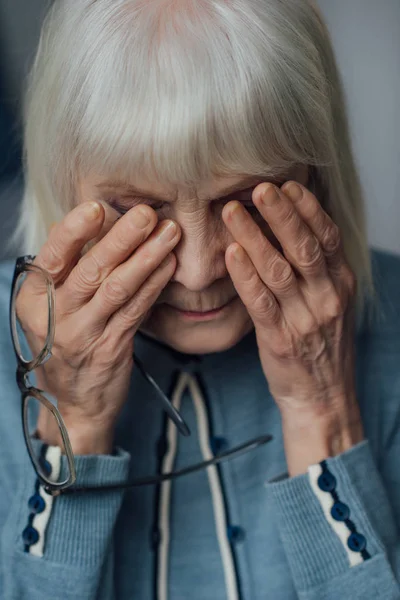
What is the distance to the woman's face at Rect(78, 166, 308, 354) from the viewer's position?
3.40 ft

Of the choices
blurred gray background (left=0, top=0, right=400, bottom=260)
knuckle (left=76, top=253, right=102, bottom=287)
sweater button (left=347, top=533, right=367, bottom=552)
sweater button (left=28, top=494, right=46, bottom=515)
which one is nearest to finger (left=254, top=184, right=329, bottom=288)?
knuckle (left=76, top=253, right=102, bottom=287)

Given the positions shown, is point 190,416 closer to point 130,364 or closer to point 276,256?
point 130,364

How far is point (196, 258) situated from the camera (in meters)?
1.06

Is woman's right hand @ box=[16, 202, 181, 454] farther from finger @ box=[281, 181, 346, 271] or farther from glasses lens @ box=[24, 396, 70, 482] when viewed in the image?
finger @ box=[281, 181, 346, 271]

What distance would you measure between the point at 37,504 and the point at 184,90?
582 mm

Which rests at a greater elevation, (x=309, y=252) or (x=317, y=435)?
(x=309, y=252)

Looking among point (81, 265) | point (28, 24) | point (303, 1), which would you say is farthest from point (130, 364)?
point (28, 24)

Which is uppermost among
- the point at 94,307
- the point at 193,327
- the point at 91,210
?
the point at 91,210

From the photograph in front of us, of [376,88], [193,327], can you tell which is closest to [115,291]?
[193,327]

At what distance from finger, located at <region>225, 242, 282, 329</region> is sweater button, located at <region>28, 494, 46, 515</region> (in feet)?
1.25

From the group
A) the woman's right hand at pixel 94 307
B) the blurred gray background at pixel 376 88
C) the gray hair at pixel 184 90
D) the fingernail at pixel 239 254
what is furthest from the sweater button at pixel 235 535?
the blurred gray background at pixel 376 88

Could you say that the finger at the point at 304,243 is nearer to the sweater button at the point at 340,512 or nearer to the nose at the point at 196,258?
the nose at the point at 196,258

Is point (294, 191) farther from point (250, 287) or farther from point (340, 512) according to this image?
point (340, 512)

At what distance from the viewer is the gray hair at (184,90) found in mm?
978
